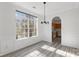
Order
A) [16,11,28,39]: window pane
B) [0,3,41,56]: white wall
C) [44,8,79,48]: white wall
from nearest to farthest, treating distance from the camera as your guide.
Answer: [0,3,41,56]: white wall → [16,11,28,39]: window pane → [44,8,79,48]: white wall

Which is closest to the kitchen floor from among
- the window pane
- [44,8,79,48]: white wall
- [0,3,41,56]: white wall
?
[0,3,41,56]: white wall

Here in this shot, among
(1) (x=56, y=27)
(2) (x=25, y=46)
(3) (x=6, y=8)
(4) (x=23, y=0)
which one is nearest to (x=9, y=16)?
(3) (x=6, y=8)

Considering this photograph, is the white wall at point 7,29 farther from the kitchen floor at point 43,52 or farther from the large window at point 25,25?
the large window at point 25,25

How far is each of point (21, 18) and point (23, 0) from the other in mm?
1816

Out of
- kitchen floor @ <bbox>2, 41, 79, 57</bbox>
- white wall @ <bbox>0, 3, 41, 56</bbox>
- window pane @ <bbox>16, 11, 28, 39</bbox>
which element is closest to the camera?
white wall @ <bbox>0, 3, 41, 56</bbox>

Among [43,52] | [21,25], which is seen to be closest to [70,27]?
[43,52]

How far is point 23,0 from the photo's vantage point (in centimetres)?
456

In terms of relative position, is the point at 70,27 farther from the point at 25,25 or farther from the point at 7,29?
the point at 7,29

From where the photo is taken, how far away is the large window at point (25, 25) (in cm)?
584

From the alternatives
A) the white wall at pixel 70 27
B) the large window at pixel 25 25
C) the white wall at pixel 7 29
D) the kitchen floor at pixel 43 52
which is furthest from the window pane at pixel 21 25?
the white wall at pixel 70 27

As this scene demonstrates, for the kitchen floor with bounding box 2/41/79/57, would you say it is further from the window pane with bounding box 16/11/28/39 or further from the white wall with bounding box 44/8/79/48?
the white wall with bounding box 44/8/79/48

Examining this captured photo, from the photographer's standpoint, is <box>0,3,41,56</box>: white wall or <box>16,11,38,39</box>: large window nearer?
<box>0,3,41,56</box>: white wall

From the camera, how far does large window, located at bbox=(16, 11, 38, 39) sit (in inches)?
230

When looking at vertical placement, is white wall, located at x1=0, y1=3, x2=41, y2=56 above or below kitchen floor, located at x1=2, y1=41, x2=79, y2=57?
above
